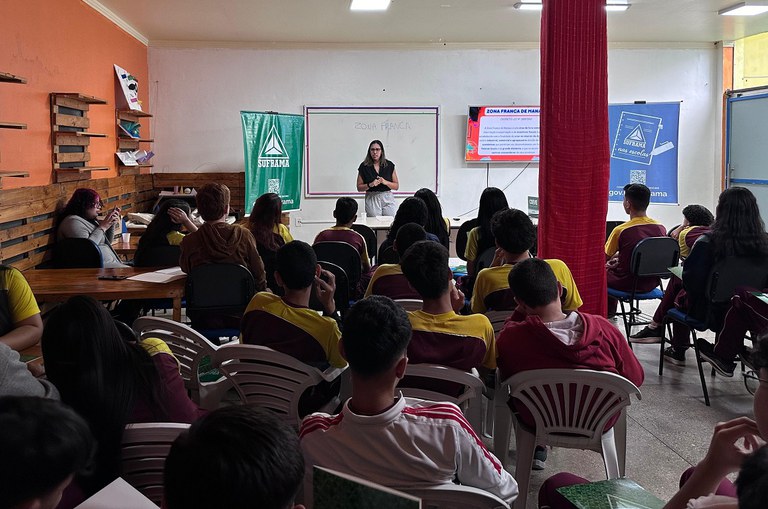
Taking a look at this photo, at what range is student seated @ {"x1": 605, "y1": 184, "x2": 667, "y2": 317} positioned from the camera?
200 inches

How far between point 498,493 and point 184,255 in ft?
9.33

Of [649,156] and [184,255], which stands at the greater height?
[649,156]

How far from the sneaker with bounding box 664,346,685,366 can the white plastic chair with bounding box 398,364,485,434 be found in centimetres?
261

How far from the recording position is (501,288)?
11.0ft

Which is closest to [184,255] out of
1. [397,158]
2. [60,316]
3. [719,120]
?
[60,316]

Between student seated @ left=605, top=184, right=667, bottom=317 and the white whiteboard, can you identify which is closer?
student seated @ left=605, top=184, right=667, bottom=317

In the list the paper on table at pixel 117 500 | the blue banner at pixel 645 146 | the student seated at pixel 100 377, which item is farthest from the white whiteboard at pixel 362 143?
the paper on table at pixel 117 500

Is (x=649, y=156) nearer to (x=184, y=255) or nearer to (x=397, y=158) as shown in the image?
(x=397, y=158)

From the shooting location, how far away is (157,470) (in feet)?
5.66

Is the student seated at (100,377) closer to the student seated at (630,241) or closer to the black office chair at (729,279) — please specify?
the black office chair at (729,279)

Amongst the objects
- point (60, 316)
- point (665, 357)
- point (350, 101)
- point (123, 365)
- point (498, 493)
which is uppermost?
point (350, 101)

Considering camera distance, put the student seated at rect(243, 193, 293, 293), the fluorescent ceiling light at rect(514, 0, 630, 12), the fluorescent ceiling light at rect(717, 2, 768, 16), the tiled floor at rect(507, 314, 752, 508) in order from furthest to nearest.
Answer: the fluorescent ceiling light at rect(717, 2, 768, 16) < the fluorescent ceiling light at rect(514, 0, 630, 12) < the student seated at rect(243, 193, 293, 293) < the tiled floor at rect(507, 314, 752, 508)

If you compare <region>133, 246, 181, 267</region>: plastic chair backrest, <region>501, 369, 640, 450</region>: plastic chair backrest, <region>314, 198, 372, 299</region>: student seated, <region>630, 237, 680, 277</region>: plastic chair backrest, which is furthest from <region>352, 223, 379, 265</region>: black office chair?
<region>501, 369, 640, 450</region>: plastic chair backrest

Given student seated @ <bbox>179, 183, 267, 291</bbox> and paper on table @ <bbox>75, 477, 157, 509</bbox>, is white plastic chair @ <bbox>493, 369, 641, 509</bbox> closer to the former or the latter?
paper on table @ <bbox>75, 477, 157, 509</bbox>
